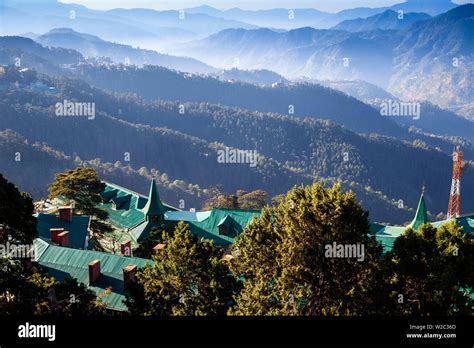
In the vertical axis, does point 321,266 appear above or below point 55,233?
above

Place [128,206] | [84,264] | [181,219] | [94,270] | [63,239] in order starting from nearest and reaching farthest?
[94,270] → [84,264] → [63,239] → [181,219] → [128,206]

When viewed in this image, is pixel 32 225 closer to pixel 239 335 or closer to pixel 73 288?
pixel 73 288

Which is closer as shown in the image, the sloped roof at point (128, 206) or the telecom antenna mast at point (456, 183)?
the sloped roof at point (128, 206)

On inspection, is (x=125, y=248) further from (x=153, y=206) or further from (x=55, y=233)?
(x=153, y=206)

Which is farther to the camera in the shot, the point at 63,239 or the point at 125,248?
the point at 125,248

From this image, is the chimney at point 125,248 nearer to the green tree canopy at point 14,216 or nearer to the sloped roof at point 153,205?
the sloped roof at point 153,205

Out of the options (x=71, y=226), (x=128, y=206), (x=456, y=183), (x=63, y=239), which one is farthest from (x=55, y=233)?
(x=456, y=183)

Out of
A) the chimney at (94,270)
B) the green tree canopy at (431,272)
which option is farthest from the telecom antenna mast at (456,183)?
the green tree canopy at (431,272)
